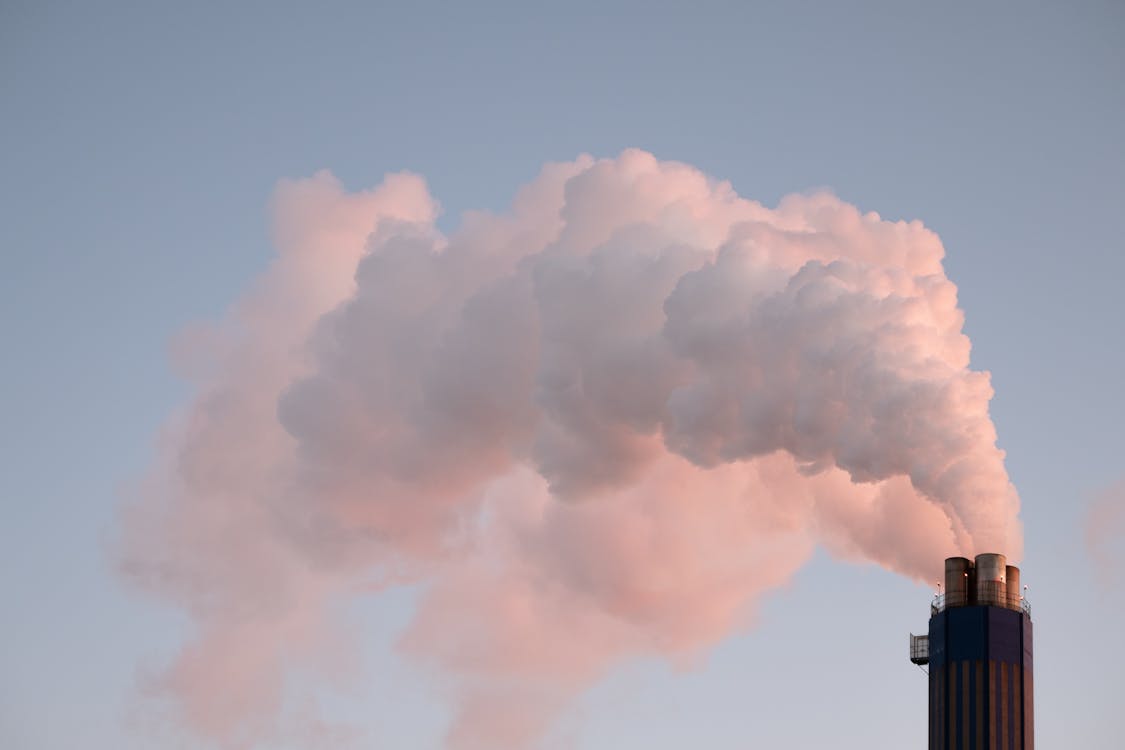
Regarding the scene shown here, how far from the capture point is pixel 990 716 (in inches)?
3698

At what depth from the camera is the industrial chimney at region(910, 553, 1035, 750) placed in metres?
94.2

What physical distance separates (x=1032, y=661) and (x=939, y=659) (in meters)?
4.80

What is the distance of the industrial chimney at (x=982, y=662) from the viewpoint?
94250 mm

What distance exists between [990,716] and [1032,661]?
448cm

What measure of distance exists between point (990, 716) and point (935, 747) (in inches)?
139

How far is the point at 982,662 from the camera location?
94812 millimetres

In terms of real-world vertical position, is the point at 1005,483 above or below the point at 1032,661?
above

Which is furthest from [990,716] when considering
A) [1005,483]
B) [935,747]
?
[1005,483]

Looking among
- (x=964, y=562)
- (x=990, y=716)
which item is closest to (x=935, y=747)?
(x=990, y=716)

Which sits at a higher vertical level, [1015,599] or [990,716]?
[1015,599]

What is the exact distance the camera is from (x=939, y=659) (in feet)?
317

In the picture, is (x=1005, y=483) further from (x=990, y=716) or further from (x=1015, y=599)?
(x=990, y=716)

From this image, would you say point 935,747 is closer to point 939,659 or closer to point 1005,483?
point 939,659

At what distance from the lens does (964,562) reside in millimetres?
96500
